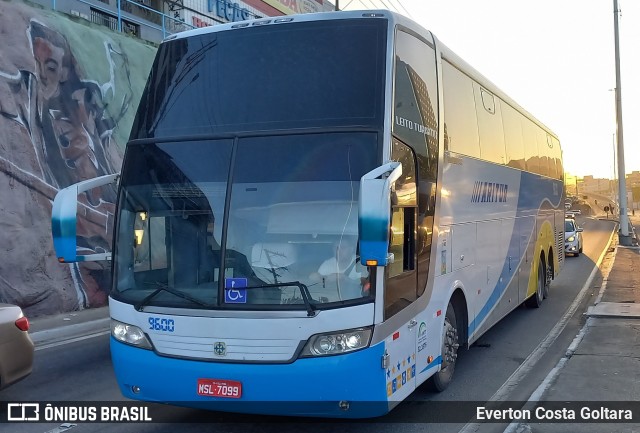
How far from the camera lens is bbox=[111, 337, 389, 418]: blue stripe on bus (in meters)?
4.59

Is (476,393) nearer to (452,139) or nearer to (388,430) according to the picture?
(388,430)

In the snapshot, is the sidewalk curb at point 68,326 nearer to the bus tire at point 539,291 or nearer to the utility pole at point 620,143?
the bus tire at point 539,291

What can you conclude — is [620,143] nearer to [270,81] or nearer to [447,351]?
[447,351]

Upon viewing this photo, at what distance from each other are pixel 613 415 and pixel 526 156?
640cm

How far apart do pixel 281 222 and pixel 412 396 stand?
114 inches

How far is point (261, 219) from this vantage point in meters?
4.84

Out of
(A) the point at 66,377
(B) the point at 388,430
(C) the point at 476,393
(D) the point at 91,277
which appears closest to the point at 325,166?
(B) the point at 388,430

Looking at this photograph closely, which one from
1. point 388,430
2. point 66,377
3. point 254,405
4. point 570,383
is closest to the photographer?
point 254,405

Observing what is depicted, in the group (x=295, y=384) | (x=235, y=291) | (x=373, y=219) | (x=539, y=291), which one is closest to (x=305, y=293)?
(x=235, y=291)

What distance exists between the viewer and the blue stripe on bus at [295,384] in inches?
181

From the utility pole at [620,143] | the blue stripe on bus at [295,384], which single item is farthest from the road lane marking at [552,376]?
the utility pole at [620,143]

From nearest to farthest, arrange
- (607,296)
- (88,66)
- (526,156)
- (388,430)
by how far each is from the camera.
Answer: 1. (388,430)
2. (526,156)
3. (607,296)
4. (88,66)

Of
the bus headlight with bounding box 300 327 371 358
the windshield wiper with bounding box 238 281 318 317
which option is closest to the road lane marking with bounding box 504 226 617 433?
the bus headlight with bounding box 300 327 371 358

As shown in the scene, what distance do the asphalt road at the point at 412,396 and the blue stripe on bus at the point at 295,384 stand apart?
0.92 metres
